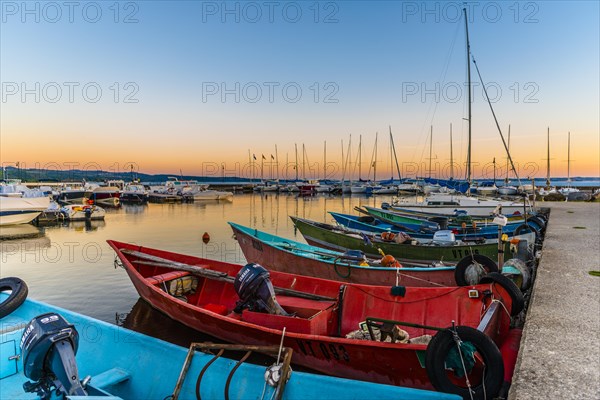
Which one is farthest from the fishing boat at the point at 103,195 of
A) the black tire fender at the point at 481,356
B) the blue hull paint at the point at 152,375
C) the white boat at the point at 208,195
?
the black tire fender at the point at 481,356

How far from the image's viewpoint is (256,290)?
6.63m

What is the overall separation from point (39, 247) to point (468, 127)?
2579 cm

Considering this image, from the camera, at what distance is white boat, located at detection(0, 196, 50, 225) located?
1130 inches

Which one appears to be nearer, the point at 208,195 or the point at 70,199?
the point at 70,199

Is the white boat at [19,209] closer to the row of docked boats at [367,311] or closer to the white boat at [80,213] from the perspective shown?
the white boat at [80,213]

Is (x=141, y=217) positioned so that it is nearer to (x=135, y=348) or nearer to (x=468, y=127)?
(x=468, y=127)

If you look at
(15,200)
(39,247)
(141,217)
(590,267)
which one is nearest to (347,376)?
(590,267)

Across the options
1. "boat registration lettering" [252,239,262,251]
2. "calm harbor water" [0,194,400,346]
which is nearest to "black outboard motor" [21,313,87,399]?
"calm harbor water" [0,194,400,346]

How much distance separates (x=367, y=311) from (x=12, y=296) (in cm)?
592

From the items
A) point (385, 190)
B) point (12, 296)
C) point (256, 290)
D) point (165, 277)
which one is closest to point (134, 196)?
point (385, 190)

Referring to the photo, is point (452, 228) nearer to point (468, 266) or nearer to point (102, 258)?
point (468, 266)

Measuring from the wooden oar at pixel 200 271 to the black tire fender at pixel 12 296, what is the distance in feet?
10.5

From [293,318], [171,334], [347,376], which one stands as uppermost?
[293,318]

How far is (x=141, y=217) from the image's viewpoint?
124 feet
